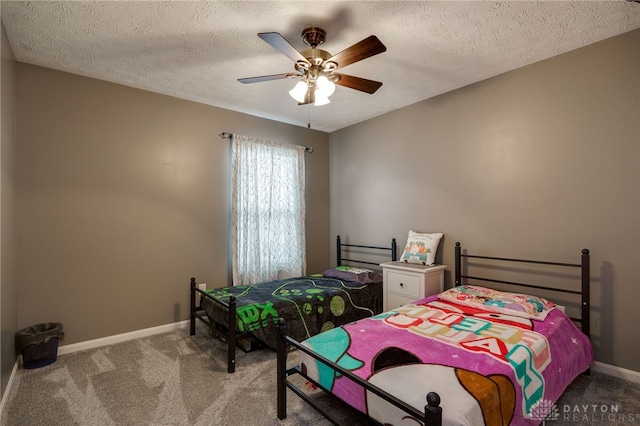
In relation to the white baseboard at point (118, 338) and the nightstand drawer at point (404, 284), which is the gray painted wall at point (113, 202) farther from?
the nightstand drawer at point (404, 284)

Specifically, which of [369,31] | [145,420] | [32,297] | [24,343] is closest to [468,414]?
[145,420]

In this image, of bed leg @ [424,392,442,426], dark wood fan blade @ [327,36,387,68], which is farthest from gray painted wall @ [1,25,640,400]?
bed leg @ [424,392,442,426]

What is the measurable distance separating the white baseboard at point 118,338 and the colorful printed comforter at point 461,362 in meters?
2.14

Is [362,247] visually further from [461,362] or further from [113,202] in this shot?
[113,202]

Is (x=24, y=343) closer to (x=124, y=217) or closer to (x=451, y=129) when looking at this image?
(x=124, y=217)

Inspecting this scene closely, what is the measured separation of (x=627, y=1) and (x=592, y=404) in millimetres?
2686

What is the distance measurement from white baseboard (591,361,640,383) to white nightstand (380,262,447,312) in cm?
Answer: 135

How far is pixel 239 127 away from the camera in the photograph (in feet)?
13.3

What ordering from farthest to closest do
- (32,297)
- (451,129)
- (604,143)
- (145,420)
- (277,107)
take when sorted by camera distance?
(277,107), (451,129), (32,297), (604,143), (145,420)

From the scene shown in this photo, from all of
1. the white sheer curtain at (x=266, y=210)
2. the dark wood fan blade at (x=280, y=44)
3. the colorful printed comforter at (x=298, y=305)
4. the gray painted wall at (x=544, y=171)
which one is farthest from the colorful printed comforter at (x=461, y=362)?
the white sheer curtain at (x=266, y=210)

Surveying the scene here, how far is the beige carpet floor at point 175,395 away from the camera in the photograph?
199 cm

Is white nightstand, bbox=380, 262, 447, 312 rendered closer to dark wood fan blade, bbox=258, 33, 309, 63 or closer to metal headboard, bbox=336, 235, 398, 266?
metal headboard, bbox=336, 235, 398, 266

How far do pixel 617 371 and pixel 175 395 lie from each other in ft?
11.1

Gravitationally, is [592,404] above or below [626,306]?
below
